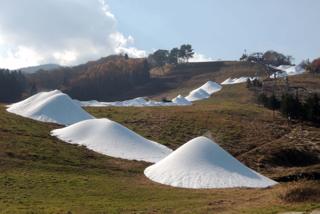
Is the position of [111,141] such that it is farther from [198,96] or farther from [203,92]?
[203,92]

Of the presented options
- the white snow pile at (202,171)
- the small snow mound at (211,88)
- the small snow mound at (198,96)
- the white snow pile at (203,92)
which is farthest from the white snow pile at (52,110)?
the small snow mound at (211,88)

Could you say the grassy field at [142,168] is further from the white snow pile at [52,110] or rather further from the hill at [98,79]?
the hill at [98,79]

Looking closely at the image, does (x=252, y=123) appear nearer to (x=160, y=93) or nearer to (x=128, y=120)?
(x=128, y=120)

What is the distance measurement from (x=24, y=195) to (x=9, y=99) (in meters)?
94.5

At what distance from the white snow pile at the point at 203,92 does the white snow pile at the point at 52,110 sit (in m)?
58.5

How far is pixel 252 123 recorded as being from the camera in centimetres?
5662

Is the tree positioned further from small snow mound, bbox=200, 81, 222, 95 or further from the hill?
the hill

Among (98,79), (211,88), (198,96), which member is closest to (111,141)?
(198,96)

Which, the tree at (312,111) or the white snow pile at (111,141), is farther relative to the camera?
the tree at (312,111)

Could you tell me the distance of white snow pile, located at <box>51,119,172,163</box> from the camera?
37.8 m

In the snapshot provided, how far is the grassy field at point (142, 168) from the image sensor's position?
19.2 m

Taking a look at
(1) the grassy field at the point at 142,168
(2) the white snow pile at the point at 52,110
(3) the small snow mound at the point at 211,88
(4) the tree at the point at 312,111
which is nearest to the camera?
(1) the grassy field at the point at 142,168

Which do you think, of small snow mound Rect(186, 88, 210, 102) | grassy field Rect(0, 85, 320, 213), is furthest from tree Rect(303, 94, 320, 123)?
small snow mound Rect(186, 88, 210, 102)

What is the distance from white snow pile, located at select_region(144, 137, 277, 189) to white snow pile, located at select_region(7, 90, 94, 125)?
20.5 metres
